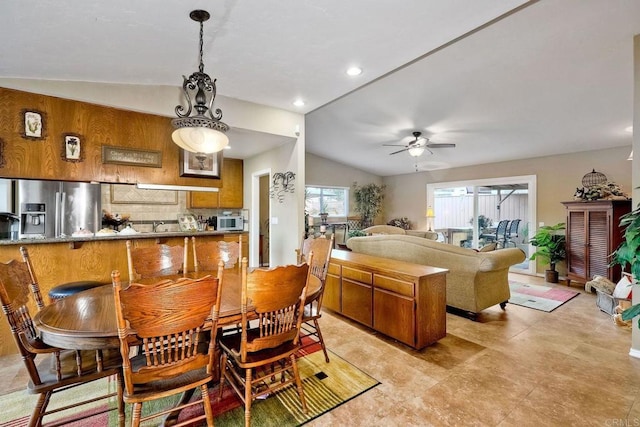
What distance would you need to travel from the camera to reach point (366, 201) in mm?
9000

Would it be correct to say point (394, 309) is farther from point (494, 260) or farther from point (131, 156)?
point (131, 156)

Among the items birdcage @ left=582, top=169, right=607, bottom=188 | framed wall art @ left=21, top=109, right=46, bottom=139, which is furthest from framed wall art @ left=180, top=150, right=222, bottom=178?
birdcage @ left=582, top=169, right=607, bottom=188

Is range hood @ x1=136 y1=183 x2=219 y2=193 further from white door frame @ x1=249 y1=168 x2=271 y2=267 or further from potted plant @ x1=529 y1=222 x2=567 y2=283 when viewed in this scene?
potted plant @ x1=529 y1=222 x2=567 y2=283

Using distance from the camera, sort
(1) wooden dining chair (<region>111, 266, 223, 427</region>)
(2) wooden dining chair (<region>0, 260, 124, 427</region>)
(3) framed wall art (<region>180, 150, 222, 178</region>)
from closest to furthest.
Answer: (1) wooden dining chair (<region>111, 266, 223, 427</region>), (2) wooden dining chair (<region>0, 260, 124, 427</region>), (3) framed wall art (<region>180, 150, 222, 178</region>)

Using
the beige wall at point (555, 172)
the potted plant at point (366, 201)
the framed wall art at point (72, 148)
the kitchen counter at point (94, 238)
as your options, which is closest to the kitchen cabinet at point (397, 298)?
the kitchen counter at point (94, 238)

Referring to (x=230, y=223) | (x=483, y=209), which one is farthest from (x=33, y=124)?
(x=483, y=209)

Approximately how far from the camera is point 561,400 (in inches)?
82.5

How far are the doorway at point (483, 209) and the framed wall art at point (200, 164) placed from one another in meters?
6.09

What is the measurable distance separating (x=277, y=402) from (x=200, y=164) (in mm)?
3099

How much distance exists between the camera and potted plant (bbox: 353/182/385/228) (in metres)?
8.98

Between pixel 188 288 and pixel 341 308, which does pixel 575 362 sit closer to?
pixel 341 308

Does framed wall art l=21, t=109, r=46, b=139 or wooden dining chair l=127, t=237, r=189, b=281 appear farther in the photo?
framed wall art l=21, t=109, r=46, b=139

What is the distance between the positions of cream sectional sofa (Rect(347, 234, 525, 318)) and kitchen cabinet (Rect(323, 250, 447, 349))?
59 centimetres

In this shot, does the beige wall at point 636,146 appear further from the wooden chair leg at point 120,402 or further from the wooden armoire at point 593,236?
the wooden chair leg at point 120,402
